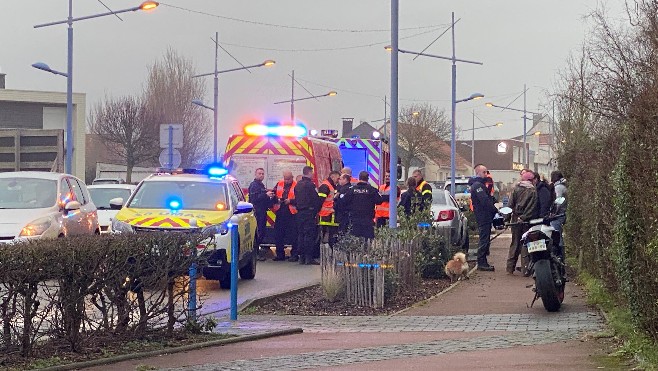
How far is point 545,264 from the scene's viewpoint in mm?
12562

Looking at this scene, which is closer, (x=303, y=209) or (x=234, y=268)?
(x=234, y=268)

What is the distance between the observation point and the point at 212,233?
37.6 ft

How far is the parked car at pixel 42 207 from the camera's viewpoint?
15.7 metres

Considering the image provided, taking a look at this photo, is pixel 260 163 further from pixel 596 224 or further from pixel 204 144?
pixel 204 144

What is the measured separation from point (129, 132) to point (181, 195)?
4780cm

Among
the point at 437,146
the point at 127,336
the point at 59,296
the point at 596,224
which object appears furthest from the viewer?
the point at 437,146

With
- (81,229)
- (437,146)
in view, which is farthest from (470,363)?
(437,146)

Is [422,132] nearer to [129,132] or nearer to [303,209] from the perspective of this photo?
[129,132]

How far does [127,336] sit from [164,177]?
25.9 feet

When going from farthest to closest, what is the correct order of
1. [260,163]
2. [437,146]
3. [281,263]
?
[437,146] → [260,163] → [281,263]

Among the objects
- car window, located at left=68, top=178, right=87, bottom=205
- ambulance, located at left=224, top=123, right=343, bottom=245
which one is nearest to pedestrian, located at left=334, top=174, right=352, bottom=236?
ambulance, located at left=224, top=123, right=343, bottom=245

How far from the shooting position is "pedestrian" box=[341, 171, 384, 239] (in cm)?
1831

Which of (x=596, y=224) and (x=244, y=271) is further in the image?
(x=244, y=271)

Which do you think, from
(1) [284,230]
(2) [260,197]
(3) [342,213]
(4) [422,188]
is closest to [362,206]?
(3) [342,213]
